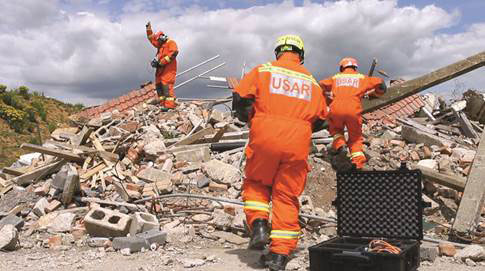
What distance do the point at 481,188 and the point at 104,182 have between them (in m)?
4.98

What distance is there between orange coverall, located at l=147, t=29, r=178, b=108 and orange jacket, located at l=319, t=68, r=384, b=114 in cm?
570

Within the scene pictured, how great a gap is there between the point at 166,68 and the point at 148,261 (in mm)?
7909

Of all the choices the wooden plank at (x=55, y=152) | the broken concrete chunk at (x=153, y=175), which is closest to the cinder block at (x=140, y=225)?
the broken concrete chunk at (x=153, y=175)

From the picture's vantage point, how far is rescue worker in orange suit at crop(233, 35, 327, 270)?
12.5 ft

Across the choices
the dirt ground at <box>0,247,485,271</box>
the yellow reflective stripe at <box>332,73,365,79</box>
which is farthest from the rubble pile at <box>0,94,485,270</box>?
the yellow reflective stripe at <box>332,73,365,79</box>

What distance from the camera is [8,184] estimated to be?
746 cm

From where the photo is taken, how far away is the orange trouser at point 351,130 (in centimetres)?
640

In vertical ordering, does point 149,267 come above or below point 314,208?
below

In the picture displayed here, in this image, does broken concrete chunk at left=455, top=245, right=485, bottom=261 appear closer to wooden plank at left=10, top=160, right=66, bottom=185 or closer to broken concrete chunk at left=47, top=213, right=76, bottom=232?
broken concrete chunk at left=47, top=213, right=76, bottom=232

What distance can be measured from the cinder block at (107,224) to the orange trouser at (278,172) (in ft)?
5.68

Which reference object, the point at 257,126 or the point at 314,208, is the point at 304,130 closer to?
the point at 257,126

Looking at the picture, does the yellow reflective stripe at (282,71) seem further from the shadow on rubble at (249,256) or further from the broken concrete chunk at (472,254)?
the broken concrete chunk at (472,254)

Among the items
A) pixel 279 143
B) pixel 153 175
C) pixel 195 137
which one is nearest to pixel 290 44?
pixel 279 143

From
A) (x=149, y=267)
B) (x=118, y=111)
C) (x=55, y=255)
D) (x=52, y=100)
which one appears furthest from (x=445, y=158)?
(x=52, y=100)
